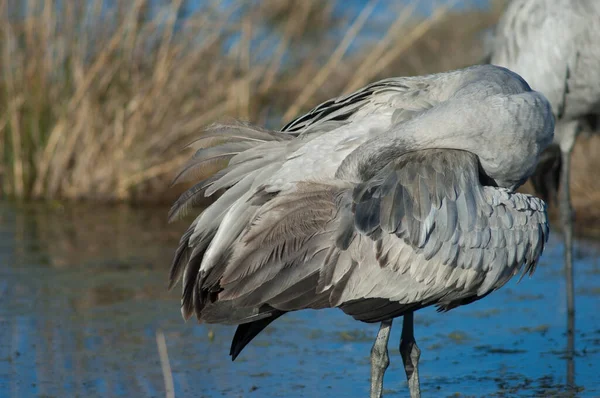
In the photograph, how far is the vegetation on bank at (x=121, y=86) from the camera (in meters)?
9.88

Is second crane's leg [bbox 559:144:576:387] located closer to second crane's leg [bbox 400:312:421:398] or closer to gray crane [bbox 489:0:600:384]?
gray crane [bbox 489:0:600:384]

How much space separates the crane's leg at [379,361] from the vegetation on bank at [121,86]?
495 centimetres

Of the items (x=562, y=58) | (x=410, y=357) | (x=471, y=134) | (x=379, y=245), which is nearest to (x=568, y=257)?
(x=562, y=58)

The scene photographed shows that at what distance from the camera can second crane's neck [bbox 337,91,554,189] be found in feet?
15.6

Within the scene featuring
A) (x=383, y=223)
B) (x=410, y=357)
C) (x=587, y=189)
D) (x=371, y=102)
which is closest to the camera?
(x=383, y=223)

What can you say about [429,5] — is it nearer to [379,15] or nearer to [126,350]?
[379,15]

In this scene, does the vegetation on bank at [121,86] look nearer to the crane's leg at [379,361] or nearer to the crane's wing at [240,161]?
the crane's wing at [240,161]

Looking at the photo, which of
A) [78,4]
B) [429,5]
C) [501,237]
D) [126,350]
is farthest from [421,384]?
[429,5]

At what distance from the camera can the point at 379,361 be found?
504 centimetres

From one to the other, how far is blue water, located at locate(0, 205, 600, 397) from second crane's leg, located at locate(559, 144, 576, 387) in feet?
0.17

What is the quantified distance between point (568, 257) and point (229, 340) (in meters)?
2.40

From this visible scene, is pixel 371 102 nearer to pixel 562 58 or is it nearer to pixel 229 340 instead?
pixel 229 340

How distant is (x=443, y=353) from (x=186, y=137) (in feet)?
15.8

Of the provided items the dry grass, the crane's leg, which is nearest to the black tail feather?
the crane's leg
